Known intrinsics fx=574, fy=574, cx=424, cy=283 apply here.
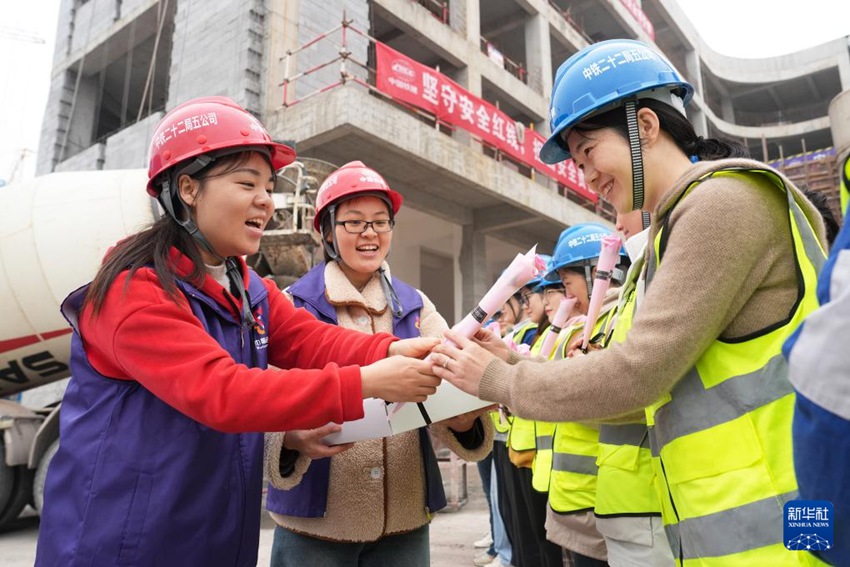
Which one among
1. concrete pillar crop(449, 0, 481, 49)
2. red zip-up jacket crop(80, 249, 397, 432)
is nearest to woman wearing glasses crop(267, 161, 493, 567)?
red zip-up jacket crop(80, 249, 397, 432)

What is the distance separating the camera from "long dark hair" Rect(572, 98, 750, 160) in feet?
5.29

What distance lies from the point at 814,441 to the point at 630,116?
119 centimetres

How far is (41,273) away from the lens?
5742mm

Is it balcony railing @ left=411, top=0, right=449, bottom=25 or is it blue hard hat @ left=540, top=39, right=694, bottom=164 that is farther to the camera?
balcony railing @ left=411, top=0, right=449, bottom=25

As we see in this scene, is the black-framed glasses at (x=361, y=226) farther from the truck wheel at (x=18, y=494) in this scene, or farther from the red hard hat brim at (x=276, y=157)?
the truck wheel at (x=18, y=494)

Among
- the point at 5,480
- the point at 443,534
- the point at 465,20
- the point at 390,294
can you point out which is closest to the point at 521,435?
the point at 390,294

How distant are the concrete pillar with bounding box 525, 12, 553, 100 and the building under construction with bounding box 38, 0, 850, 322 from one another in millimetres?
43

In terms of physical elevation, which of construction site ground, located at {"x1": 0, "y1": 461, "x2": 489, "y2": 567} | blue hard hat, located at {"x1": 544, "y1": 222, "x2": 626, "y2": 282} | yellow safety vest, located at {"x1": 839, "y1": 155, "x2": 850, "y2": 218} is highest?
blue hard hat, located at {"x1": 544, "y1": 222, "x2": 626, "y2": 282}

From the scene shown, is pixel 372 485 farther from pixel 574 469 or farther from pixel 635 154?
pixel 635 154

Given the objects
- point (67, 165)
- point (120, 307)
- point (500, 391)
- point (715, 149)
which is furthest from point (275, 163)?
point (67, 165)

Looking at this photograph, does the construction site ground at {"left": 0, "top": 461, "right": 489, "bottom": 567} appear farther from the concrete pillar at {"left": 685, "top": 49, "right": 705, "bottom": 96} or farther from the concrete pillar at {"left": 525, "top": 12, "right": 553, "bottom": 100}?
the concrete pillar at {"left": 685, "top": 49, "right": 705, "bottom": 96}

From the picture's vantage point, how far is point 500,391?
1446 mm

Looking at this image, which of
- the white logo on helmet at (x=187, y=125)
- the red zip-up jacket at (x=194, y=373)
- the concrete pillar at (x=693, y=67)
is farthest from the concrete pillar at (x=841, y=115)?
the red zip-up jacket at (x=194, y=373)

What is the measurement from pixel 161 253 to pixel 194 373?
405 mm
